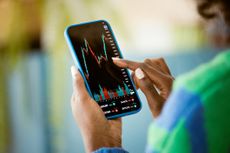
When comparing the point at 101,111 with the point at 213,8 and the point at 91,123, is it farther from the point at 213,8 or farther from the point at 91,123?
the point at 213,8

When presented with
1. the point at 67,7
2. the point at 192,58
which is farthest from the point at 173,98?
the point at 67,7

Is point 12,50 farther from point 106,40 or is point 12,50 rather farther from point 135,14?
point 106,40

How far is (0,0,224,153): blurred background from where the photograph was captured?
1.55 m

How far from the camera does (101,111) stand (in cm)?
68

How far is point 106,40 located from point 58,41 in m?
0.80

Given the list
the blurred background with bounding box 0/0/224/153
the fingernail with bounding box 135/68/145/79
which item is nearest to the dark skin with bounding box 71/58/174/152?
the fingernail with bounding box 135/68/145/79

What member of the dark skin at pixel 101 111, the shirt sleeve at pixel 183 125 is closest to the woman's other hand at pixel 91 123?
the dark skin at pixel 101 111

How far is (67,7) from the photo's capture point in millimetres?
1634

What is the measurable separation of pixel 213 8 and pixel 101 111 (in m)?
0.21

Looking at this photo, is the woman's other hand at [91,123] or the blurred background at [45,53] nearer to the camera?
the woman's other hand at [91,123]

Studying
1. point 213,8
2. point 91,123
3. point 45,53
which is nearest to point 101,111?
point 91,123

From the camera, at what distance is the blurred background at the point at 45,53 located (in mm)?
1554

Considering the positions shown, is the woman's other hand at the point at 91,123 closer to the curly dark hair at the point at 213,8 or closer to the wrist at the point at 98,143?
the wrist at the point at 98,143

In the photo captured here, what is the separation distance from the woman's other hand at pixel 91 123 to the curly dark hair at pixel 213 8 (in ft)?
0.64
